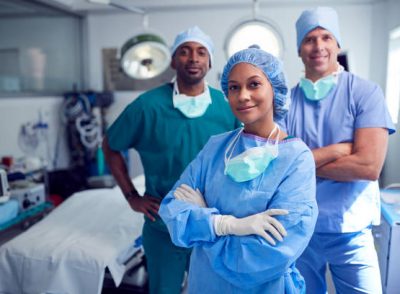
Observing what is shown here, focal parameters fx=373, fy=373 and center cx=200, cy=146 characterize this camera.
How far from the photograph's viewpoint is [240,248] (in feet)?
3.18

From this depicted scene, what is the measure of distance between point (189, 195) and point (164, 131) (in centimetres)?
54

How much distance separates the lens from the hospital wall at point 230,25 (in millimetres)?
3240

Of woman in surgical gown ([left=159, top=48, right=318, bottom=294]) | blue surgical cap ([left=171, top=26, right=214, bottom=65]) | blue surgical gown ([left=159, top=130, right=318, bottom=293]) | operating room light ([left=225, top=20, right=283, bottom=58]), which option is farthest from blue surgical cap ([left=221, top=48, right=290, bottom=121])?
operating room light ([left=225, top=20, right=283, bottom=58])

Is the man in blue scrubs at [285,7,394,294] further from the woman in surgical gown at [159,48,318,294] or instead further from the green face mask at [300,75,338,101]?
the woman in surgical gown at [159,48,318,294]

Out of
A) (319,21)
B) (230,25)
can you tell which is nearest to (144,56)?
(319,21)

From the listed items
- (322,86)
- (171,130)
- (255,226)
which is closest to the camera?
(255,226)

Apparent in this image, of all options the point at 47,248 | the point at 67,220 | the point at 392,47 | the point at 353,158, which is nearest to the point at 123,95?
the point at 67,220

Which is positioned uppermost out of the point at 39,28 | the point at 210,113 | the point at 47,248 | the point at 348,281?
the point at 39,28

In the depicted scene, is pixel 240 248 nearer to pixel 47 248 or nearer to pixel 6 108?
pixel 47 248

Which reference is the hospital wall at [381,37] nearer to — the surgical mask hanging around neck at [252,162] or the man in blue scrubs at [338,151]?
the man in blue scrubs at [338,151]

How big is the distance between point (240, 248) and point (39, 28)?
340cm

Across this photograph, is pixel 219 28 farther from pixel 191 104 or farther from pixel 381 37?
pixel 191 104

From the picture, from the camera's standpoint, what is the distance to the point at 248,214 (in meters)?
1.03

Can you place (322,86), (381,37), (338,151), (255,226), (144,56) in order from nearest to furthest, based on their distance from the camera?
(255,226)
(338,151)
(322,86)
(144,56)
(381,37)
